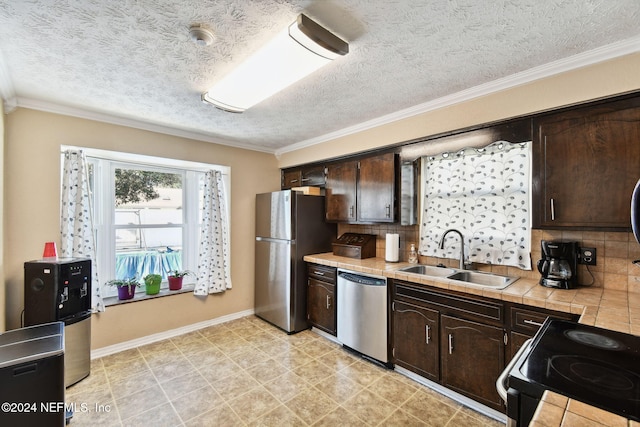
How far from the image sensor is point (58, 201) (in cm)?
256

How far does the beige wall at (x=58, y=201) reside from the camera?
236 centimetres

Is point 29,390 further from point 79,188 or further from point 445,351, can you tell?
point 445,351

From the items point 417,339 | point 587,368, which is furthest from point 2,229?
point 587,368

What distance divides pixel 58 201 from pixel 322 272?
2.65 metres

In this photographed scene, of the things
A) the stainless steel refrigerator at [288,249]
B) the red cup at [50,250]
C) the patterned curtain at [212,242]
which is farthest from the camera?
the patterned curtain at [212,242]

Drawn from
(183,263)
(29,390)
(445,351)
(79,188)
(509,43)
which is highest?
(509,43)

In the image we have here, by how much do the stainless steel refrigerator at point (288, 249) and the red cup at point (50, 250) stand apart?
2063 mm

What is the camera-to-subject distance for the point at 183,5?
4.32ft

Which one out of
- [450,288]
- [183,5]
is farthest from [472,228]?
[183,5]

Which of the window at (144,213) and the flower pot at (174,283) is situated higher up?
the window at (144,213)

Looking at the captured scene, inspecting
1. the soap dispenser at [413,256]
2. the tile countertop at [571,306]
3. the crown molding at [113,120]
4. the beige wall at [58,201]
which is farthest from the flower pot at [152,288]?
the soap dispenser at [413,256]

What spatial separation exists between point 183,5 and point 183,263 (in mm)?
3072

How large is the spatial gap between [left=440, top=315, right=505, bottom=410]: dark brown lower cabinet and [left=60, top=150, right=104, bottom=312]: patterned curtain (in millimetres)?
3211

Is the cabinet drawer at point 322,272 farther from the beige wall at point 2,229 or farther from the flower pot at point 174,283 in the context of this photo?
the beige wall at point 2,229
